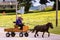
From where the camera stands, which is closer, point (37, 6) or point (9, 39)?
point (9, 39)

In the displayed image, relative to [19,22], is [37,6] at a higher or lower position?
lower

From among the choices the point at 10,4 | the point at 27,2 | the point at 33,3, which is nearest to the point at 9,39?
the point at 27,2

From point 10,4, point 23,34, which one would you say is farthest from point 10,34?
point 10,4

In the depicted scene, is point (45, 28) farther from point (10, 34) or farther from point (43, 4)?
point (43, 4)

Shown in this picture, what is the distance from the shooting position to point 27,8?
7575 centimetres

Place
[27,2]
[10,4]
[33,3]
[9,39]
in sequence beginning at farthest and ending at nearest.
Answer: [10,4] → [33,3] → [27,2] → [9,39]

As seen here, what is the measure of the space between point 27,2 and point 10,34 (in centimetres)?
5376

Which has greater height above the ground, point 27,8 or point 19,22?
point 19,22

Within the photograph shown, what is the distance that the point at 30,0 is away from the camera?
77125 millimetres

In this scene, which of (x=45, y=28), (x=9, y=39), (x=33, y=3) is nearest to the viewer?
(x=9, y=39)

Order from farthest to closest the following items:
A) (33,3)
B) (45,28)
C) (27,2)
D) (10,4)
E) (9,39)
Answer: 1. (10,4)
2. (33,3)
3. (27,2)
4. (45,28)
5. (9,39)

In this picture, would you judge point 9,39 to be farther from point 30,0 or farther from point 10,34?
point 30,0

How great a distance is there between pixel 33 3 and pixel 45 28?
61074 mm

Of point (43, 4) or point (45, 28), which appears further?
point (43, 4)
